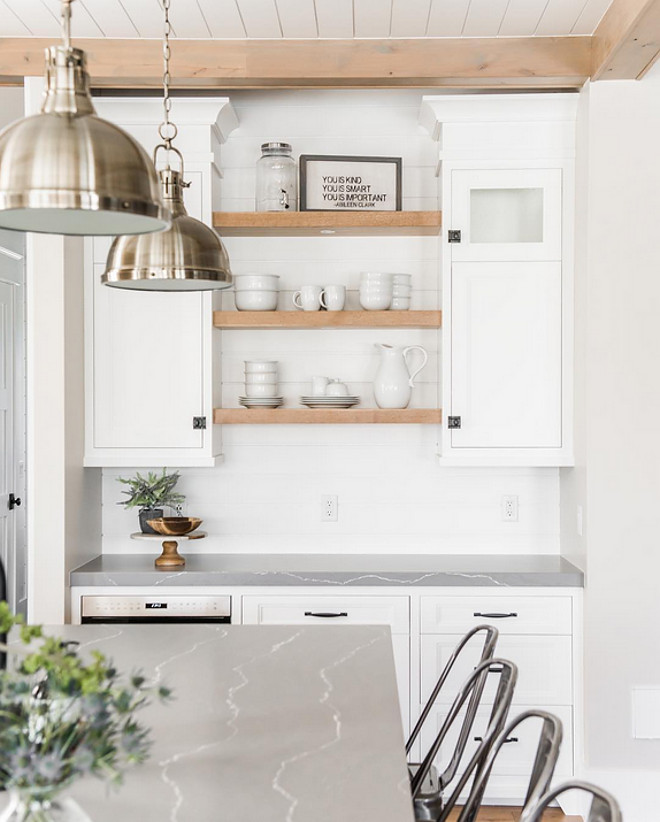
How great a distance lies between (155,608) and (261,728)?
171 centimetres

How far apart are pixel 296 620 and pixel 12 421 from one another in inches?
111

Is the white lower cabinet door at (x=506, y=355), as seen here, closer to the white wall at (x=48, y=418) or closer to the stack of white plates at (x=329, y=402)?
the stack of white plates at (x=329, y=402)

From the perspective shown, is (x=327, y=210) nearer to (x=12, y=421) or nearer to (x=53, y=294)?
(x=53, y=294)

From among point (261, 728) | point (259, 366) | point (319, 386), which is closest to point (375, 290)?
point (319, 386)

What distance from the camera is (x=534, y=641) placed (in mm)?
3387

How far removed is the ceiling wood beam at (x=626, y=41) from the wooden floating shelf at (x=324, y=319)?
1061mm

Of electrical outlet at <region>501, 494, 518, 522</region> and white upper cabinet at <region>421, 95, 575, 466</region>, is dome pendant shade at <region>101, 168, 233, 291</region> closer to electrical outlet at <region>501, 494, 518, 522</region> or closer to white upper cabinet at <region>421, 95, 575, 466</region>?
white upper cabinet at <region>421, 95, 575, 466</region>

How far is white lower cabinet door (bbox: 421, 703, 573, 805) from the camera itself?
3.36 meters

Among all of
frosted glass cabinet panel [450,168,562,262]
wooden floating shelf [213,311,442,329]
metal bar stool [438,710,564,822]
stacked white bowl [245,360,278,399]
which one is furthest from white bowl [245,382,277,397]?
metal bar stool [438,710,564,822]

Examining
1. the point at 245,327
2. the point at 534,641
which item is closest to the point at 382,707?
the point at 534,641

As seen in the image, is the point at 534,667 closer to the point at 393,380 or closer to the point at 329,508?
the point at 329,508

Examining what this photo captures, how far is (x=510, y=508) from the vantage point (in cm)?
381

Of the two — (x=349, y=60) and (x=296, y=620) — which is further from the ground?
(x=349, y=60)

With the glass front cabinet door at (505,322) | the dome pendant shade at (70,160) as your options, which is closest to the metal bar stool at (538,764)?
the dome pendant shade at (70,160)
